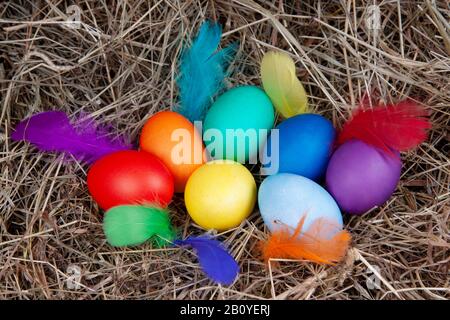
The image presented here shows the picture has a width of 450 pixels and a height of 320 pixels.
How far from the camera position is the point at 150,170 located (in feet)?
5.34

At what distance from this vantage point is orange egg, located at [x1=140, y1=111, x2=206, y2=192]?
1703mm

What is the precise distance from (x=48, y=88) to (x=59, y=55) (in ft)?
0.38

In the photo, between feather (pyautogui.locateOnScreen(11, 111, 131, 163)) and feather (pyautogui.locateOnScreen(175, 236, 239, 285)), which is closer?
feather (pyautogui.locateOnScreen(175, 236, 239, 285))

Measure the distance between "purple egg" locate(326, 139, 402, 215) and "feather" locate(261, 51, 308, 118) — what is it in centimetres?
24

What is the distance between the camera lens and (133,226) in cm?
160

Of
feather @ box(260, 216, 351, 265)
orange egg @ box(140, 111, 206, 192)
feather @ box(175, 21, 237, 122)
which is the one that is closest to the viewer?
feather @ box(260, 216, 351, 265)

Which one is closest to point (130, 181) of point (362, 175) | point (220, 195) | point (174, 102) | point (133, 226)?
point (133, 226)

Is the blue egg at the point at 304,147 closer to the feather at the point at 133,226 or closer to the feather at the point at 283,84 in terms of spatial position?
the feather at the point at 283,84

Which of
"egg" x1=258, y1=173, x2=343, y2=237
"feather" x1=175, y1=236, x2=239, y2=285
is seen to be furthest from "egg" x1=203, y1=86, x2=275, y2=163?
"feather" x1=175, y1=236, x2=239, y2=285

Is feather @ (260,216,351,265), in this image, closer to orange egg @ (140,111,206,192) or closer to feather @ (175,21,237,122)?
orange egg @ (140,111,206,192)

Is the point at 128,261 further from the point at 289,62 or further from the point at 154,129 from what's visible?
the point at 289,62

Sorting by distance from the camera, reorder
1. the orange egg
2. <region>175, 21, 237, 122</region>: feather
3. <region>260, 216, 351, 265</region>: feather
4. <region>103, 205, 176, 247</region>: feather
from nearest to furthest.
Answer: <region>260, 216, 351, 265</region>: feather, <region>103, 205, 176, 247</region>: feather, the orange egg, <region>175, 21, 237, 122</region>: feather

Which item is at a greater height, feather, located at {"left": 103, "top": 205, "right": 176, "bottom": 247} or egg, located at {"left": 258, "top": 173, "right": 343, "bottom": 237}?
egg, located at {"left": 258, "top": 173, "right": 343, "bottom": 237}

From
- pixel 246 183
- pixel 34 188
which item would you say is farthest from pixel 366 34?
pixel 34 188
